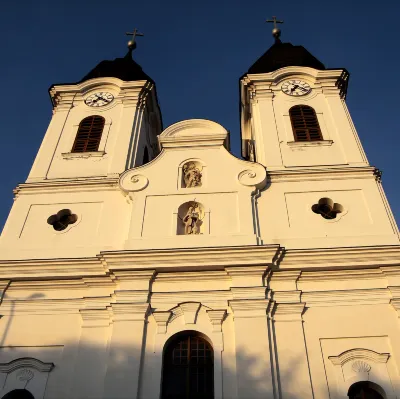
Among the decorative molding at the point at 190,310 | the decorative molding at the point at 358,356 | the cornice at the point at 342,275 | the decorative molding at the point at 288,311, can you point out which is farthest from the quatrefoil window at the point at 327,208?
the decorative molding at the point at 190,310

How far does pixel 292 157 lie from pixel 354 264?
4836 millimetres

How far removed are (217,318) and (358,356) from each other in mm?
2910

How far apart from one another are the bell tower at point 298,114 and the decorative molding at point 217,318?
560 centimetres

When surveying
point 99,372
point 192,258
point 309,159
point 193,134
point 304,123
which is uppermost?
point 304,123

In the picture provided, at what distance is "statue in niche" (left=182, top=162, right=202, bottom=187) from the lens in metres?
14.9

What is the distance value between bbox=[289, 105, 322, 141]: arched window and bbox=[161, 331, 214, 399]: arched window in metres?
7.90

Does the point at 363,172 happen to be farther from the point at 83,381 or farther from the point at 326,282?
the point at 83,381

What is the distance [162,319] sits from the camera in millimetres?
11531

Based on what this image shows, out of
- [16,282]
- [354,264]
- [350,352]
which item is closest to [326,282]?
[354,264]

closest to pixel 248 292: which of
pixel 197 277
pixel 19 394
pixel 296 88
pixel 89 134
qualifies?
pixel 197 277

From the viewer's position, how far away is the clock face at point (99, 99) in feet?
63.7

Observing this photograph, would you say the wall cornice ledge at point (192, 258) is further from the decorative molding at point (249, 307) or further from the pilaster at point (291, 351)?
the pilaster at point (291, 351)

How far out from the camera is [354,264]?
477 inches

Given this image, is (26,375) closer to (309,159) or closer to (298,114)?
(309,159)
